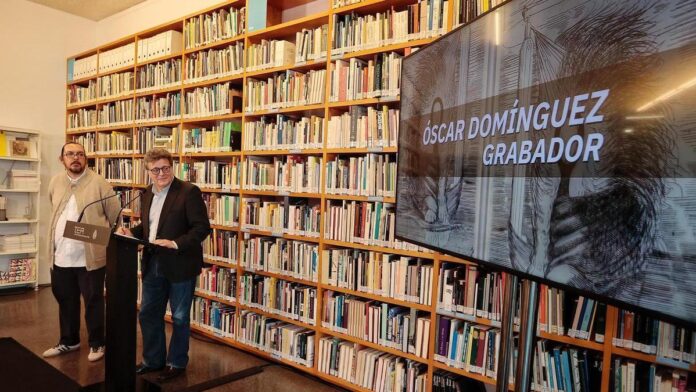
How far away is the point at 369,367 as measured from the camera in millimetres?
2762

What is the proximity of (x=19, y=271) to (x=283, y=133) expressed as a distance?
171 inches

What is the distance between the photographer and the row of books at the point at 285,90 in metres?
3.11

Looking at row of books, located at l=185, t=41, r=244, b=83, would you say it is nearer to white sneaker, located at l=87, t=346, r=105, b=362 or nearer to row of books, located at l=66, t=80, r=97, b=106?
row of books, located at l=66, t=80, r=97, b=106

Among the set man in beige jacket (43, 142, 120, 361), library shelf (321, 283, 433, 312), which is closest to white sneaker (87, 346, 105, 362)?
man in beige jacket (43, 142, 120, 361)

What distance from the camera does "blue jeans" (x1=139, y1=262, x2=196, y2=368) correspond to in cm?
287

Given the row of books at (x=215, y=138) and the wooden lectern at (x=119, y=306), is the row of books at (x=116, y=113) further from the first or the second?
the wooden lectern at (x=119, y=306)

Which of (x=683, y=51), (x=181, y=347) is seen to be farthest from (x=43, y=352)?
(x=683, y=51)

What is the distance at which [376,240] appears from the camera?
274cm

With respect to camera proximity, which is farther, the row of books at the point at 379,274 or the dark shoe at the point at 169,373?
the dark shoe at the point at 169,373

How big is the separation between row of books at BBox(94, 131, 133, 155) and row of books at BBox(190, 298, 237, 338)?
2120mm

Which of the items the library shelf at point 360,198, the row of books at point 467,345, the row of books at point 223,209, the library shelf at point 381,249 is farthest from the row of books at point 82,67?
the row of books at point 467,345

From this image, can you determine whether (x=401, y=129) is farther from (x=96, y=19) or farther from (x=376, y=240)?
(x=96, y=19)

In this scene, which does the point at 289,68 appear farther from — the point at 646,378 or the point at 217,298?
the point at 646,378

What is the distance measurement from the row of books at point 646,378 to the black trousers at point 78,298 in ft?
11.5
